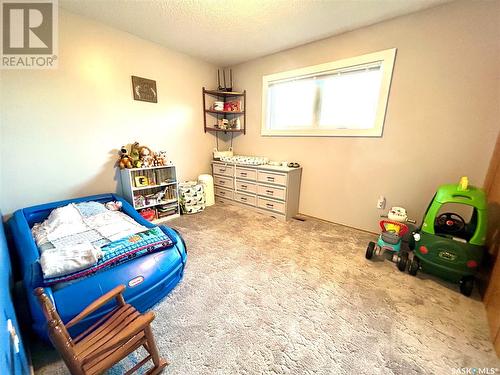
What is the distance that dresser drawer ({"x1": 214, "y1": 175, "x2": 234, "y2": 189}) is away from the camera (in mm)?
3543

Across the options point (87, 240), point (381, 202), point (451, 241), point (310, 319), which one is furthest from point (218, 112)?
point (451, 241)

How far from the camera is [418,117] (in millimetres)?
2123

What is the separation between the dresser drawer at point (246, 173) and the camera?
3186 millimetres

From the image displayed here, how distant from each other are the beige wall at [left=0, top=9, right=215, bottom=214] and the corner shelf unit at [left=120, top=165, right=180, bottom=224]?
27 centimetres

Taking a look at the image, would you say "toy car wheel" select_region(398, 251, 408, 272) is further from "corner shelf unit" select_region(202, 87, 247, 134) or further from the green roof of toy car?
"corner shelf unit" select_region(202, 87, 247, 134)

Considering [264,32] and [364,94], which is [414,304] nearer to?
[364,94]

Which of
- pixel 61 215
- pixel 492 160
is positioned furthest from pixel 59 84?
pixel 492 160

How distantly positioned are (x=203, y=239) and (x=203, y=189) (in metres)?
1.13

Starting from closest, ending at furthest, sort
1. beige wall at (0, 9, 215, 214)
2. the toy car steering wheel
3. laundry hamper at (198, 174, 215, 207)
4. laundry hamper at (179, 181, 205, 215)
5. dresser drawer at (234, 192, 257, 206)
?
the toy car steering wheel, beige wall at (0, 9, 215, 214), laundry hamper at (179, 181, 205, 215), dresser drawer at (234, 192, 257, 206), laundry hamper at (198, 174, 215, 207)

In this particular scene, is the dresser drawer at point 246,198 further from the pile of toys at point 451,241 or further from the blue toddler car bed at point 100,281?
the pile of toys at point 451,241

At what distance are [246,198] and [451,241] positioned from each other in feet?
8.10

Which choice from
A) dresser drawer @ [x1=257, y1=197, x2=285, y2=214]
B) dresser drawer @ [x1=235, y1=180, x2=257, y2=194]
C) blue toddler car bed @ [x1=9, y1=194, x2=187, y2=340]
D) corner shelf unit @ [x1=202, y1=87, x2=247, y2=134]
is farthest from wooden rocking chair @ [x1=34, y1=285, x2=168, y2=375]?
corner shelf unit @ [x1=202, y1=87, x2=247, y2=134]

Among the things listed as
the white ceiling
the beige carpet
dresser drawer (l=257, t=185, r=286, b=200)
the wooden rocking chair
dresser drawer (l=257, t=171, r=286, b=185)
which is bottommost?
the beige carpet

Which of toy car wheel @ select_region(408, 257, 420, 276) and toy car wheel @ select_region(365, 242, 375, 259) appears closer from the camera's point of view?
toy car wheel @ select_region(408, 257, 420, 276)
